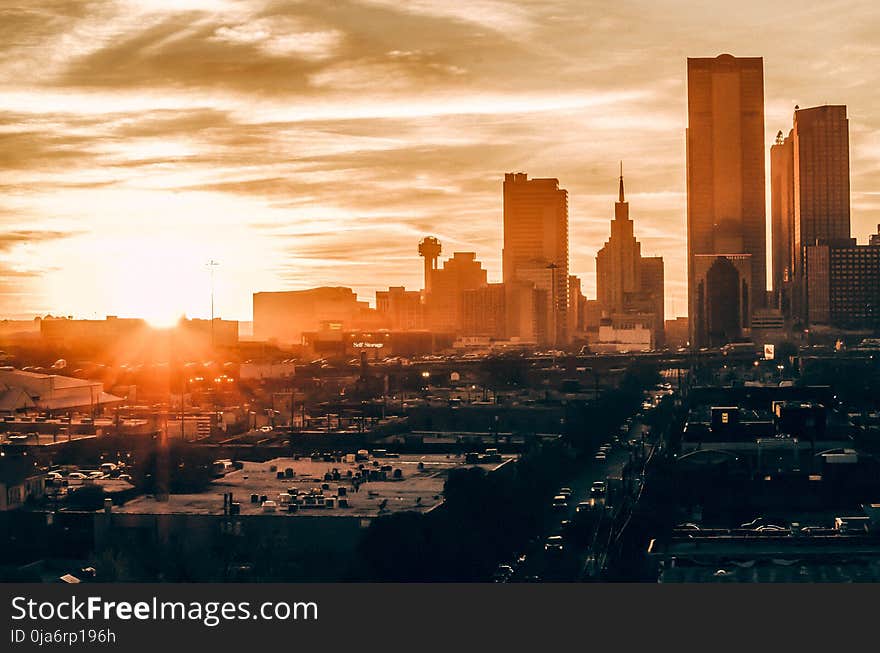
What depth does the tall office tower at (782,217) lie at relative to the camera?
7306 centimetres

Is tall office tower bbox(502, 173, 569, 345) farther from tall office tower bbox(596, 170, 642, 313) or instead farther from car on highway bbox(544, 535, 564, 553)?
car on highway bbox(544, 535, 564, 553)

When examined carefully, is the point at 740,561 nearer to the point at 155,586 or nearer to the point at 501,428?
the point at 155,586

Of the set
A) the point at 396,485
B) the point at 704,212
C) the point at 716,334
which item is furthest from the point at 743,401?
the point at 704,212

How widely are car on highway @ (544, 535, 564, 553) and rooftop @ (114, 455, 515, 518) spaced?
2.68 feet

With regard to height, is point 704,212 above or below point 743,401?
above

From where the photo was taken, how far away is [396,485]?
34.9ft

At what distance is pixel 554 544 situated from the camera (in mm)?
8820

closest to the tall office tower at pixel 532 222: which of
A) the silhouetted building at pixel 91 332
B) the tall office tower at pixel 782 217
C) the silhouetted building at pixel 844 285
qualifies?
the tall office tower at pixel 782 217

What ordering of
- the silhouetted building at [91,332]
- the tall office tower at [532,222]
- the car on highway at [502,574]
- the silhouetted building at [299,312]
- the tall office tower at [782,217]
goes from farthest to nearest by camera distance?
the tall office tower at [532,222]
the tall office tower at [782,217]
the silhouetted building at [299,312]
the silhouetted building at [91,332]
the car on highway at [502,574]

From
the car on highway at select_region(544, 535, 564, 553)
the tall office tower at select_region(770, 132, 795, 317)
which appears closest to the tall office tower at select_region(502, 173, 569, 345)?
the tall office tower at select_region(770, 132, 795, 317)

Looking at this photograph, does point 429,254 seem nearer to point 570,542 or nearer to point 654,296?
point 654,296

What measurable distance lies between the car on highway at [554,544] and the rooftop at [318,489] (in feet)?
2.68

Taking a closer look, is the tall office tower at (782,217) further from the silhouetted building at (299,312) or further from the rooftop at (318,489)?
the rooftop at (318,489)

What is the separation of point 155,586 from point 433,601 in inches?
53.0
